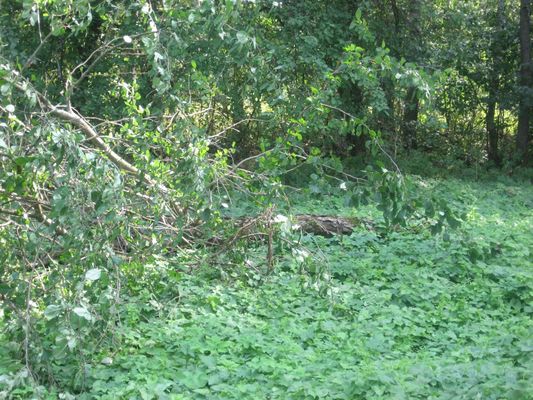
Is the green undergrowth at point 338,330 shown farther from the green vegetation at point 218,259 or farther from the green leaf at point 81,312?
the green leaf at point 81,312

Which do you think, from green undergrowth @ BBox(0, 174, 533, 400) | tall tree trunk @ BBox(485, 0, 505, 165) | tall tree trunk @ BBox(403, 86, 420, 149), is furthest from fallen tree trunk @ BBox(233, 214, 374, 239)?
tall tree trunk @ BBox(485, 0, 505, 165)

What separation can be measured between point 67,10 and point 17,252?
1.66 m

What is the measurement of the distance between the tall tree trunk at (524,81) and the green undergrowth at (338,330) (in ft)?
20.9

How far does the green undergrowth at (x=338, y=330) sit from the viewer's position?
4301mm

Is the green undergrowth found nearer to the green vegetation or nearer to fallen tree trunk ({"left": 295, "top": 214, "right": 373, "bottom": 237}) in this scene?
the green vegetation

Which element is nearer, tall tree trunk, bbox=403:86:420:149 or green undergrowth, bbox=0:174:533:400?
green undergrowth, bbox=0:174:533:400

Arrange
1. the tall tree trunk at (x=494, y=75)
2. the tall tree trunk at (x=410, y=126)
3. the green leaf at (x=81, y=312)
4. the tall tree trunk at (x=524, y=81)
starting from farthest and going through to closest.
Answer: the tall tree trunk at (x=494, y=75)
the tall tree trunk at (x=410, y=126)
the tall tree trunk at (x=524, y=81)
the green leaf at (x=81, y=312)

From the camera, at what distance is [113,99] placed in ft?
37.6

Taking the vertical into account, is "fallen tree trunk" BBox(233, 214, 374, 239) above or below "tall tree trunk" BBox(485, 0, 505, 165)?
below

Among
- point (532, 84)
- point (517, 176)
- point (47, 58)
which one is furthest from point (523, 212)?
point (47, 58)

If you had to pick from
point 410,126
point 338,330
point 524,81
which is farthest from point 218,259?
point 524,81

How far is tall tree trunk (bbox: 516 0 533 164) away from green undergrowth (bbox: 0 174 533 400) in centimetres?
637

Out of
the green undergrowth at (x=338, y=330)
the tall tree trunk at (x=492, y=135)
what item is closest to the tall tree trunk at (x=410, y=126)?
the tall tree trunk at (x=492, y=135)

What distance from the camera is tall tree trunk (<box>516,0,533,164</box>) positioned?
1349 cm
